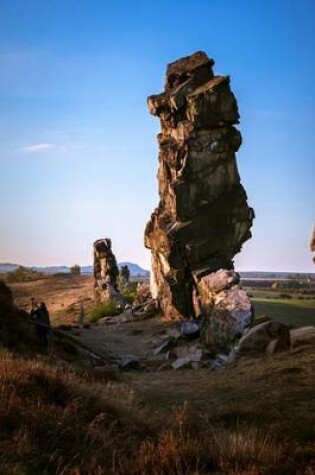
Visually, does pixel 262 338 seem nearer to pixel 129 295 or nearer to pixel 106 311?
pixel 106 311

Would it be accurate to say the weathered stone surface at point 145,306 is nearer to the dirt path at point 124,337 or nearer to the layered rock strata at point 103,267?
the dirt path at point 124,337

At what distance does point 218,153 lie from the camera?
42719 millimetres

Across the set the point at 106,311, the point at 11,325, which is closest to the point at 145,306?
the point at 106,311

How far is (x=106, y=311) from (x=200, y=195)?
15.7m

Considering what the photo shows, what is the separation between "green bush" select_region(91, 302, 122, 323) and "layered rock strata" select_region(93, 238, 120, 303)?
223 inches

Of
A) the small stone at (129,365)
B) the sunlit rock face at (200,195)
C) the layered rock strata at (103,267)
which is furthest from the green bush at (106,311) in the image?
the small stone at (129,365)

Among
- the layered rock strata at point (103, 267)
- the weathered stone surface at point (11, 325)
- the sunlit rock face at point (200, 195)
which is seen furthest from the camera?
the layered rock strata at point (103, 267)

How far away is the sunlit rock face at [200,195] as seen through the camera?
41.8 meters

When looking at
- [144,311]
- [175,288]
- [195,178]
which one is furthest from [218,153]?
[144,311]

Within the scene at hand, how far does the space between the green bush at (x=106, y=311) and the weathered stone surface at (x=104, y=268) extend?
522 cm

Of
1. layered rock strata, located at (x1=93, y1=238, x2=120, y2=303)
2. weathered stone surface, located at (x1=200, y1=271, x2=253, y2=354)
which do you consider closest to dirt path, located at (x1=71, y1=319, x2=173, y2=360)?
weathered stone surface, located at (x1=200, y1=271, x2=253, y2=354)

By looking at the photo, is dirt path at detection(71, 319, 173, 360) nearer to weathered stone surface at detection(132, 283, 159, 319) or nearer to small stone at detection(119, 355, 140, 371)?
weathered stone surface at detection(132, 283, 159, 319)

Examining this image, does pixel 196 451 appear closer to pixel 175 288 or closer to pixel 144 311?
pixel 175 288

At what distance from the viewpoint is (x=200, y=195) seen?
42.4 m
